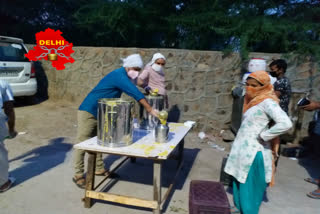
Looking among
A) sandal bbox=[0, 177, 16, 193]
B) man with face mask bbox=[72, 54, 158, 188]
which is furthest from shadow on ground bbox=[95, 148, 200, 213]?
sandal bbox=[0, 177, 16, 193]

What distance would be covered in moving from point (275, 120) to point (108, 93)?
171 cm

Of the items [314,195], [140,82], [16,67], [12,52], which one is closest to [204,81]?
[140,82]

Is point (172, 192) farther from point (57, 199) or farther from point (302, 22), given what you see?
point (302, 22)

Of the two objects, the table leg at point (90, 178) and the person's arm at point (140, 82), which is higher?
the person's arm at point (140, 82)

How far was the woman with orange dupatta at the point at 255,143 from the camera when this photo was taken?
6.82ft

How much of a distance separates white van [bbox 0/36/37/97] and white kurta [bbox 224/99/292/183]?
583 cm

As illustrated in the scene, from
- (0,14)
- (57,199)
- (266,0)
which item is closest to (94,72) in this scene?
(57,199)

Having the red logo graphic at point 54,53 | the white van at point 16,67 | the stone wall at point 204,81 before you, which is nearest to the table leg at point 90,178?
the stone wall at point 204,81

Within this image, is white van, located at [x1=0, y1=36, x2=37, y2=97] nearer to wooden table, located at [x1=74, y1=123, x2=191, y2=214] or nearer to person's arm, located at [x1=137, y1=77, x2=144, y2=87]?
person's arm, located at [x1=137, y1=77, x2=144, y2=87]

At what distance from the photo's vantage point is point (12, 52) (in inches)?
247

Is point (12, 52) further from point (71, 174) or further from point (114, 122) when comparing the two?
point (114, 122)

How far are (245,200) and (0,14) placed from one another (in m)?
11.4

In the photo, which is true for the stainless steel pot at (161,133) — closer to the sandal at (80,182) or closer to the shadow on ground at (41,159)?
the sandal at (80,182)

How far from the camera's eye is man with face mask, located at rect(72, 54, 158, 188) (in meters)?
2.60
